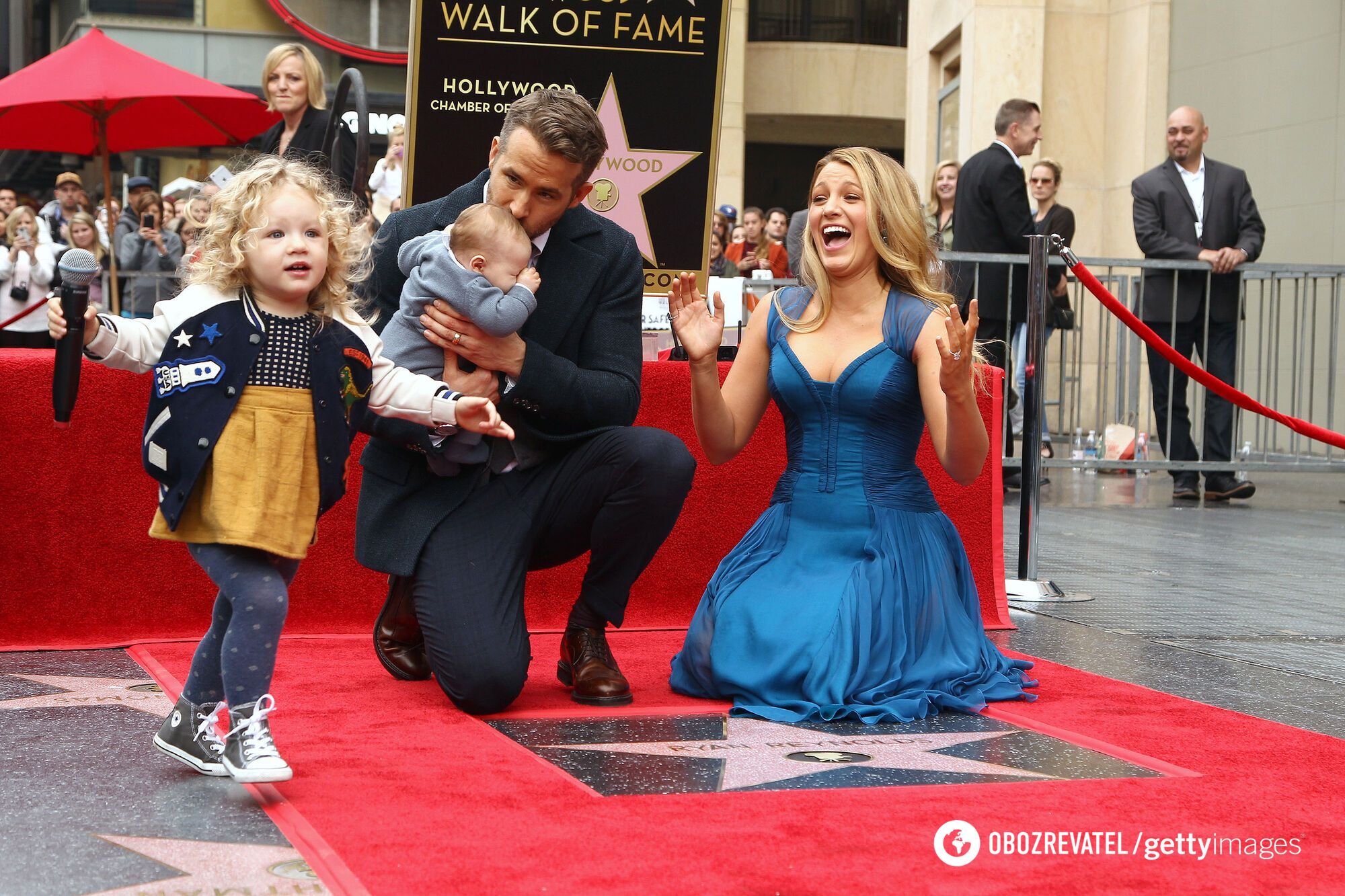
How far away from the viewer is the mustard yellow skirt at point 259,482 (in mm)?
2744

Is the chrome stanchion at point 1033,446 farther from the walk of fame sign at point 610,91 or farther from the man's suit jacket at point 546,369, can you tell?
the man's suit jacket at point 546,369

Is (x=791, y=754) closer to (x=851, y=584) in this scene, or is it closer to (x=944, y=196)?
(x=851, y=584)

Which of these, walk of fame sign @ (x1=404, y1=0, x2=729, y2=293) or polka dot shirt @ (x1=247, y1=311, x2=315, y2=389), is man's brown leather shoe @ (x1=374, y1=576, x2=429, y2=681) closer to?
polka dot shirt @ (x1=247, y1=311, x2=315, y2=389)

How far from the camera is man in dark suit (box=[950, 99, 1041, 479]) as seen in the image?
863 centimetres

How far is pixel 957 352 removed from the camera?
3.41m

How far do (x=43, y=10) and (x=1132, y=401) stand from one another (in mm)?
21489

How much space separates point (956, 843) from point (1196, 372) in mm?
3283

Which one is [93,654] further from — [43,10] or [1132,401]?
[43,10]

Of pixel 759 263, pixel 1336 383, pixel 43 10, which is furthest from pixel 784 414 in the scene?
pixel 43 10

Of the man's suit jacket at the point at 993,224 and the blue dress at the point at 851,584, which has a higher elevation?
the man's suit jacket at the point at 993,224

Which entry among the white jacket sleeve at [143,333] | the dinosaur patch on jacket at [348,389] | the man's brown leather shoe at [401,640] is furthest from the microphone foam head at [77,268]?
the man's brown leather shoe at [401,640]

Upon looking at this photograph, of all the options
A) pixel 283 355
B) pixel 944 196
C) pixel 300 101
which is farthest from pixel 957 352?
pixel 944 196

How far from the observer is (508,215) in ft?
11.3

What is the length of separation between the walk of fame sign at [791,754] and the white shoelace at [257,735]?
548 millimetres
